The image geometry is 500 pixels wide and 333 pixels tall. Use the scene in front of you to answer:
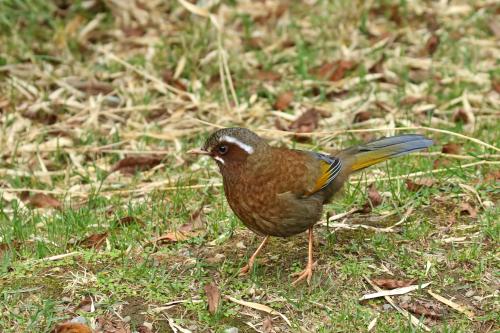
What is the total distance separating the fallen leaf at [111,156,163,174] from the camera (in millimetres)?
8023

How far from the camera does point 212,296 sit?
5516 millimetres

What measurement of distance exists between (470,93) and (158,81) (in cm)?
340

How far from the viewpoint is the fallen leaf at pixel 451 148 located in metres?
7.66

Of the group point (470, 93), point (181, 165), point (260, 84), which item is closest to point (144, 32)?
point (260, 84)

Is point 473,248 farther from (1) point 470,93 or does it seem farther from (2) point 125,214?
(1) point 470,93

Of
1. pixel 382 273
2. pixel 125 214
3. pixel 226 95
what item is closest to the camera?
pixel 382 273

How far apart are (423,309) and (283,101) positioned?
13.5 ft

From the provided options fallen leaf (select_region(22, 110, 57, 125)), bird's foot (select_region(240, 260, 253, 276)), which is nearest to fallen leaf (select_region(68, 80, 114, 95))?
fallen leaf (select_region(22, 110, 57, 125))

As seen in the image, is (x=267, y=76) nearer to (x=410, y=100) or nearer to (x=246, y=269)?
(x=410, y=100)

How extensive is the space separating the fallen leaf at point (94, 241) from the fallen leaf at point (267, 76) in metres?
3.82

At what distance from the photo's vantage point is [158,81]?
955 centimetres

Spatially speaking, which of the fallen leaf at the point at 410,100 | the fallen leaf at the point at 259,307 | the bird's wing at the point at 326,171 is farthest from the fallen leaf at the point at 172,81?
the fallen leaf at the point at 259,307

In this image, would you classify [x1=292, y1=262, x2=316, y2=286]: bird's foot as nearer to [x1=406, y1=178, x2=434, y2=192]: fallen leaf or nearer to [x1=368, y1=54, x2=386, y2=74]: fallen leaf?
[x1=406, y1=178, x2=434, y2=192]: fallen leaf

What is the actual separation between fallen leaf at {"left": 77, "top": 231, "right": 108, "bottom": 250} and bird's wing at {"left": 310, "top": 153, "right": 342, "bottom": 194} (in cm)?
162
